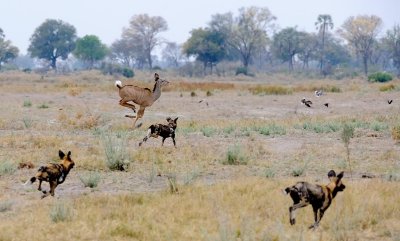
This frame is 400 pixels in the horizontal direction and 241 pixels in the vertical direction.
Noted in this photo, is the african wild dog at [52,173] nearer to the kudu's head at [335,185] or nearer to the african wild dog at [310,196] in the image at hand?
the african wild dog at [310,196]

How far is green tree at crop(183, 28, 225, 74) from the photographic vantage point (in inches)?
3317

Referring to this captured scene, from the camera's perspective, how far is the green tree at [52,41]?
9431cm

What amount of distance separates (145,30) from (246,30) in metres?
20.7

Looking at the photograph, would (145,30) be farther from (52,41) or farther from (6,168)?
(6,168)

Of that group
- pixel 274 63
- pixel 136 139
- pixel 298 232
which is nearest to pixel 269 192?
pixel 298 232

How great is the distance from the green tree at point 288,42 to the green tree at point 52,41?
34910mm

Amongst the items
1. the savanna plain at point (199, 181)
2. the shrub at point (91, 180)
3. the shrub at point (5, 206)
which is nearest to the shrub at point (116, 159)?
the savanna plain at point (199, 181)

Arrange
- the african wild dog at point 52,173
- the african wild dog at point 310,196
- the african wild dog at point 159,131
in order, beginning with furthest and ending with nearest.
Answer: the african wild dog at point 159,131 → the african wild dog at point 52,173 → the african wild dog at point 310,196

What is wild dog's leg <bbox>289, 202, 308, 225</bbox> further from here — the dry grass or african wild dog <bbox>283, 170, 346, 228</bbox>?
the dry grass

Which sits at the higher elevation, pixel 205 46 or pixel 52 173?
pixel 205 46

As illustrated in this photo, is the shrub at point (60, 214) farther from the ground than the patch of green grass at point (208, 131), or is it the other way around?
the shrub at point (60, 214)

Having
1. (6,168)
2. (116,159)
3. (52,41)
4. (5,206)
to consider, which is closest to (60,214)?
(5,206)

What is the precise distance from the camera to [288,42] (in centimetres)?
9725

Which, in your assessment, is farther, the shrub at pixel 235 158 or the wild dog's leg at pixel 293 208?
the shrub at pixel 235 158
